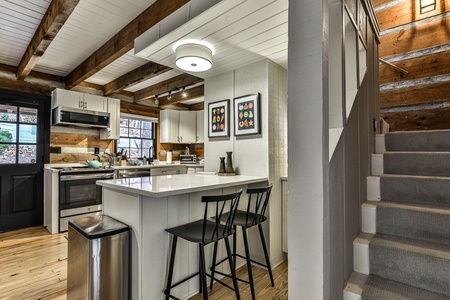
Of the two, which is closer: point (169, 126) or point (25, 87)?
point (25, 87)

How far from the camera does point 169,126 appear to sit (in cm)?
566

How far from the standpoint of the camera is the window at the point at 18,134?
12.9 feet

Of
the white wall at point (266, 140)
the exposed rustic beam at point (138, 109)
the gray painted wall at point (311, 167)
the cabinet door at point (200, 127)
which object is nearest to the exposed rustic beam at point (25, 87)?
the exposed rustic beam at point (138, 109)

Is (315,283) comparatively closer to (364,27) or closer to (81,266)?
(81,266)

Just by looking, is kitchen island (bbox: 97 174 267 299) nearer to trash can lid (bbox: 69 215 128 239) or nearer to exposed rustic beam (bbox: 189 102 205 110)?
trash can lid (bbox: 69 215 128 239)

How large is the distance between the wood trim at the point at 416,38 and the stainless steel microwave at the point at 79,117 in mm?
4951

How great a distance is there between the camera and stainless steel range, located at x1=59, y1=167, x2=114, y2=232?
150 inches

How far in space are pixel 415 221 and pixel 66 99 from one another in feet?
16.3

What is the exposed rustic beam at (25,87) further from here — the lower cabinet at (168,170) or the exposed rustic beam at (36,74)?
the lower cabinet at (168,170)

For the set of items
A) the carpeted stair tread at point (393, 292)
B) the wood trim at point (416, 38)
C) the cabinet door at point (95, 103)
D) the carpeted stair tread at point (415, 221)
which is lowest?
the carpeted stair tread at point (393, 292)

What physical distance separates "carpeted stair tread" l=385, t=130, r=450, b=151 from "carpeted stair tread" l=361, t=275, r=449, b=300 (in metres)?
1.44

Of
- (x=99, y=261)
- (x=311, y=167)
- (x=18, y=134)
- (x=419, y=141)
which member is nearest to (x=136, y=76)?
(x=18, y=134)

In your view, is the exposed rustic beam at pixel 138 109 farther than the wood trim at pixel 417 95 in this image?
Yes

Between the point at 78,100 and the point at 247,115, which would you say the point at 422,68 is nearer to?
the point at 247,115
